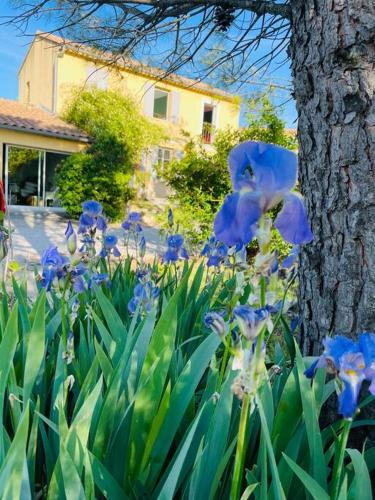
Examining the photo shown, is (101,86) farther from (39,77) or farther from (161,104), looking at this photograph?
(161,104)

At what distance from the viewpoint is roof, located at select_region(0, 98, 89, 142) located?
1244 centimetres

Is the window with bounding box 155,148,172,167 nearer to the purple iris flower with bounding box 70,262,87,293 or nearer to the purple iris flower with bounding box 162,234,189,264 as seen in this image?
Result: the purple iris flower with bounding box 162,234,189,264

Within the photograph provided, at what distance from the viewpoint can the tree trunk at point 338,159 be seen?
1240mm

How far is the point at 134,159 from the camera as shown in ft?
45.1

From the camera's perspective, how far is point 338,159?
1.29m

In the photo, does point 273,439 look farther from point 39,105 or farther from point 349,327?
point 39,105

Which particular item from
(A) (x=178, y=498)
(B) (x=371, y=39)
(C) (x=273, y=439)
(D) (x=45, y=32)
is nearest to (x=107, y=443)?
(A) (x=178, y=498)

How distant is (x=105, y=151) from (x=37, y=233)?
446 cm

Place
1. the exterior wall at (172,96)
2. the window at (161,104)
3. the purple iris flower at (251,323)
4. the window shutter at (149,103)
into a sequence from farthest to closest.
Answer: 1. the window at (161,104)
2. the window shutter at (149,103)
3. the exterior wall at (172,96)
4. the purple iris flower at (251,323)

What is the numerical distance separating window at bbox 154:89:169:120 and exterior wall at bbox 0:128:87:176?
542cm

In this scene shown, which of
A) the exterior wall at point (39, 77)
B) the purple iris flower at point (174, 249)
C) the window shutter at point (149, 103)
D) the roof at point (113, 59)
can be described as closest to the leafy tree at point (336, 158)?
the purple iris flower at point (174, 249)

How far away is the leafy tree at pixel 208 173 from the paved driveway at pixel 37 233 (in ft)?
2.72

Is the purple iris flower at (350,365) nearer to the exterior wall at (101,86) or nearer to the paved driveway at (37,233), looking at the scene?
the paved driveway at (37,233)

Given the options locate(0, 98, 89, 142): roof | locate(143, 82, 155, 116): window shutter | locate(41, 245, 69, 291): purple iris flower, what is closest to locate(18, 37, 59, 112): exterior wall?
locate(0, 98, 89, 142): roof
